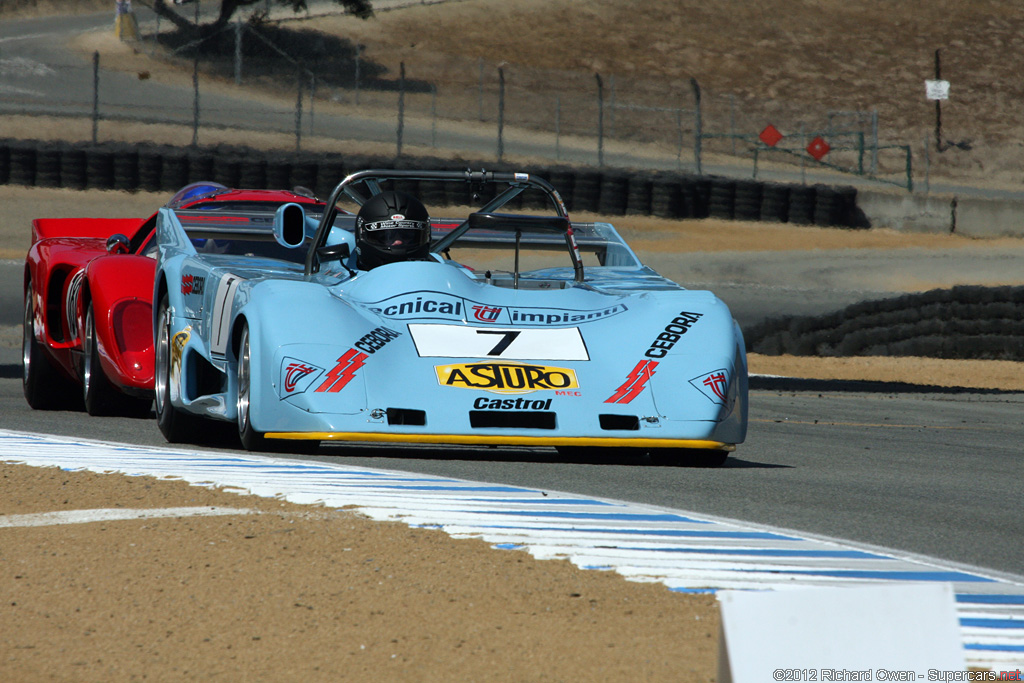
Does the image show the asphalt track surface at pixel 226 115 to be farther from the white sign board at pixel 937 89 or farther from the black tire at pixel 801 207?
the black tire at pixel 801 207

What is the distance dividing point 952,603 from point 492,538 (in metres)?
2.38

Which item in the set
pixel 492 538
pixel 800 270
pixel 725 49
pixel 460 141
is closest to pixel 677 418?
pixel 492 538

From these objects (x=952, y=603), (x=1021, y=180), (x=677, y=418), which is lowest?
(x=1021, y=180)

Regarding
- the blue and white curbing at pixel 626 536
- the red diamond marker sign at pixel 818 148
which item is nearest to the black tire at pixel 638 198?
the red diamond marker sign at pixel 818 148

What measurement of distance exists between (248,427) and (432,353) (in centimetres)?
88

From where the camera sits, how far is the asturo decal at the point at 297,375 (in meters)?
6.09

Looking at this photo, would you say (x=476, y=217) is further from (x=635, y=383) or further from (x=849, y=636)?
(x=849, y=636)

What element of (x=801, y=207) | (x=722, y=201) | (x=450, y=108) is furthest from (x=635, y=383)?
(x=450, y=108)

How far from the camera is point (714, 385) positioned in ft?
21.0

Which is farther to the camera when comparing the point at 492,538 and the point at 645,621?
the point at 492,538

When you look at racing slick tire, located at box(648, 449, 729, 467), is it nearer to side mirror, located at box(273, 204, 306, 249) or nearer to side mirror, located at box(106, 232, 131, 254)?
side mirror, located at box(273, 204, 306, 249)

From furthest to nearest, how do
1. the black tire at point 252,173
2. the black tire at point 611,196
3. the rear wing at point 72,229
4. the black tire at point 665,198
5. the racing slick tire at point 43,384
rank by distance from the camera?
1. the black tire at point 665,198
2. the black tire at point 611,196
3. the black tire at point 252,173
4. the rear wing at point 72,229
5. the racing slick tire at point 43,384

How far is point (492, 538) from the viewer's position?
4418 mm

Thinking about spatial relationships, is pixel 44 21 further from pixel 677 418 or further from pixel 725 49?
pixel 677 418
